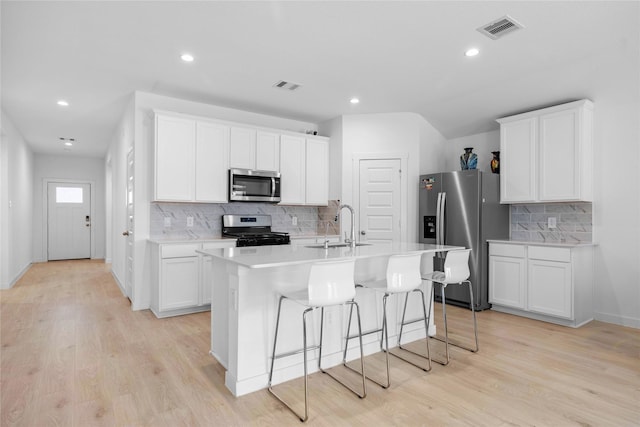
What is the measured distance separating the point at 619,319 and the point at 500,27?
133 inches

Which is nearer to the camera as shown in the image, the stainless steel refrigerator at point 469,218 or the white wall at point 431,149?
the stainless steel refrigerator at point 469,218

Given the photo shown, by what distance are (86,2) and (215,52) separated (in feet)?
3.47

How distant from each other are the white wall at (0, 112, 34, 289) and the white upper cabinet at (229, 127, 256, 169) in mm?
3510

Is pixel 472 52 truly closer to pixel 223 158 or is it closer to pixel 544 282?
pixel 544 282

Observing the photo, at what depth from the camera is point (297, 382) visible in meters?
2.58

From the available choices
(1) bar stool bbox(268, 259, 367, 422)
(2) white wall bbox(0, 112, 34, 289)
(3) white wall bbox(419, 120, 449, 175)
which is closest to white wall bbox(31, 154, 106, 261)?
(2) white wall bbox(0, 112, 34, 289)

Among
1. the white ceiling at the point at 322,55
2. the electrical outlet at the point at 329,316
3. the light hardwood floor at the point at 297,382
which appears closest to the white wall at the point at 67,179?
the white ceiling at the point at 322,55

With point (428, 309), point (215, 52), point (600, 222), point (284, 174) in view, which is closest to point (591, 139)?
point (600, 222)

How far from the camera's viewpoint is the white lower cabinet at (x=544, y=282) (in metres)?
3.92

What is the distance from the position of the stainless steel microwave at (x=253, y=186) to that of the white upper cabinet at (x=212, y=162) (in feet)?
0.37

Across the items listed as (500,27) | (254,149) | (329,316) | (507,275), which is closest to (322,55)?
(500,27)

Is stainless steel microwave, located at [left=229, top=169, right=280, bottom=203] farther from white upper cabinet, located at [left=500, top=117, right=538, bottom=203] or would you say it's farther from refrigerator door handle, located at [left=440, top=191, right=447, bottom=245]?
white upper cabinet, located at [left=500, top=117, right=538, bottom=203]

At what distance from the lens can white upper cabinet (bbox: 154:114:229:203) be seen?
4320 millimetres

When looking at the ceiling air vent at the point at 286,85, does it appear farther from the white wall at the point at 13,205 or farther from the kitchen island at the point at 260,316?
the white wall at the point at 13,205
